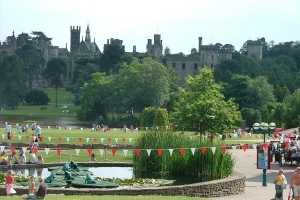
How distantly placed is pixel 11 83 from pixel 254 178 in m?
115

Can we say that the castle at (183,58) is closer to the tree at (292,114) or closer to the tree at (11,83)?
the tree at (11,83)

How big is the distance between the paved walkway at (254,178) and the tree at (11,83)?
3875 inches

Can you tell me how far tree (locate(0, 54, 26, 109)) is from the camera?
13762 cm

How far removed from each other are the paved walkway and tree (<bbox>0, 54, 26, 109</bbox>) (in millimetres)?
98430

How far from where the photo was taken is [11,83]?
142 metres

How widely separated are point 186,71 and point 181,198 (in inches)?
6052

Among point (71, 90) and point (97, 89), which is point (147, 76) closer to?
point (97, 89)

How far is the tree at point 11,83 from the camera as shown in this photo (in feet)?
452

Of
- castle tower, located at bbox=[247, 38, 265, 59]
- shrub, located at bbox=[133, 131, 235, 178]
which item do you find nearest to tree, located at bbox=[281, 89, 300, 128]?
shrub, located at bbox=[133, 131, 235, 178]

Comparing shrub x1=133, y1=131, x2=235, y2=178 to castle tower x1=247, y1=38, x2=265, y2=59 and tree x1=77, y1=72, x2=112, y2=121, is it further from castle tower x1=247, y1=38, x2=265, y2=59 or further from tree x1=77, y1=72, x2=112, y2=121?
castle tower x1=247, y1=38, x2=265, y2=59

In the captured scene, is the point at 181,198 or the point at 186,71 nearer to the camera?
the point at 181,198

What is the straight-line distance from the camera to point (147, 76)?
10362 cm

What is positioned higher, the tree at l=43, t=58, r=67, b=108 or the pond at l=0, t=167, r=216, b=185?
the tree at l=43, t=58, r=67, b=108

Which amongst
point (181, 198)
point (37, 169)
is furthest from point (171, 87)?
point (181, 198)
